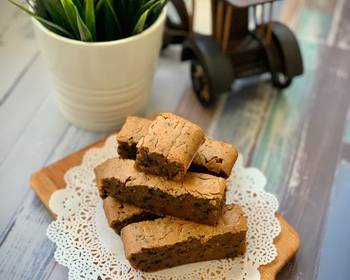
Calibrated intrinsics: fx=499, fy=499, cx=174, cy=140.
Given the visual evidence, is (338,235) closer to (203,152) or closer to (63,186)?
(203,152)

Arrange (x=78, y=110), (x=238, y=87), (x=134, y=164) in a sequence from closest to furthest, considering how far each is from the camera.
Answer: (x=134, y=164) < (x=78, y=110) < (x=238, y=87)

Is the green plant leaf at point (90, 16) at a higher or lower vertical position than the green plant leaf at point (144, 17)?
higher

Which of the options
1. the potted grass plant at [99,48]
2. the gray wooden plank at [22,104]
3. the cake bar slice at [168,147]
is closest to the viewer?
the cake bar slice at [168,147]

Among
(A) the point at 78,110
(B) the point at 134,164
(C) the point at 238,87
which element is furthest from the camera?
(C) the point at 238,87

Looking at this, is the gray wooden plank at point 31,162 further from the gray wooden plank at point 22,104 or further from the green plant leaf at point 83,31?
the green plant leaf at point 83,31

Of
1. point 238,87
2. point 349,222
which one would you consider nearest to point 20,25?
point 238,87

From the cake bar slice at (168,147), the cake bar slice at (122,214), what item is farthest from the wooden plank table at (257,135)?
the cake bar slice at (168,147)

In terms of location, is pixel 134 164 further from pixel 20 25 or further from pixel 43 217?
pixel 20 25
